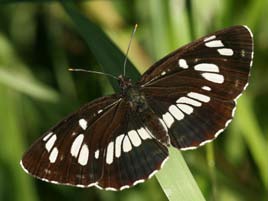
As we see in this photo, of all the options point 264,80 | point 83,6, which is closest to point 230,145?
point 264,80

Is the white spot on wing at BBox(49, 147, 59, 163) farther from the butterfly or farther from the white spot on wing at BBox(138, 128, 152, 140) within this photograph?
the white spot on wing at BBox(138, 128, 152, 140)

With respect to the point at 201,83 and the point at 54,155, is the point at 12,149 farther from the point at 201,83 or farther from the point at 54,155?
the point at 201,83

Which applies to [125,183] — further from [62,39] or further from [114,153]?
[62,39]

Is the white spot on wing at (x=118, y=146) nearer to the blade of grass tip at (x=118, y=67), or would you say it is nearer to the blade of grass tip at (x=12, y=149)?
the blade of grass tip at (x=118, y=67)

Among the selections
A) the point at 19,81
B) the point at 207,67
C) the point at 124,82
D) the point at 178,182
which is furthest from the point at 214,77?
the point at 19,81

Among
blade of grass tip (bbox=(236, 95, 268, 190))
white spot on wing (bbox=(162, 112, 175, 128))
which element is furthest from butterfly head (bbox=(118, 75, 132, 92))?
blade of grass tip (bbox=(236, 95, 268, 190))

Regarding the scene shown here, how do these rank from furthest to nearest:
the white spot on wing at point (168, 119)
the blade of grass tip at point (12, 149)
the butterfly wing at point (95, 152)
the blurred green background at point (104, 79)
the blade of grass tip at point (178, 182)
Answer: the blade of grass tip at point (12, 149)
the blurred green background at point (104, 79)
the white spot on wing at point (168, 119)
the butterfly wing at point (95, 152)
the blade of grass tip at point (178, 182)

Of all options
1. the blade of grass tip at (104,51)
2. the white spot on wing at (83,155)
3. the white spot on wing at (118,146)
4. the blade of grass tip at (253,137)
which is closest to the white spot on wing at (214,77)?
the blade of grass tip at (104,51)
